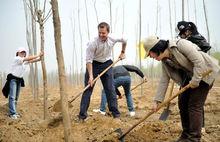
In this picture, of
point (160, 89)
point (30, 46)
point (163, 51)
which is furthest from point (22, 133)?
point (30, 46)

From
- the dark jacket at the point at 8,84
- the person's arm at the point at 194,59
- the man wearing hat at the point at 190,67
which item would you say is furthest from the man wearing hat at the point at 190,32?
the dark jacket at the point at 8,84

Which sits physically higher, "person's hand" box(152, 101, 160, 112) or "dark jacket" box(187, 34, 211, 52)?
"dark jacket" box(187, 34, 211, 52)

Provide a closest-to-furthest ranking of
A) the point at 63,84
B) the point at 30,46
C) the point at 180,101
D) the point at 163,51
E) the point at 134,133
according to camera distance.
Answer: the point at 63,84 < the point at 163,51 < the point at 180,101 < the point at 134,133 < the point at 30,46

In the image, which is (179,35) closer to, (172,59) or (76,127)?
(172,59)

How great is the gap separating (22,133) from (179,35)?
255cm

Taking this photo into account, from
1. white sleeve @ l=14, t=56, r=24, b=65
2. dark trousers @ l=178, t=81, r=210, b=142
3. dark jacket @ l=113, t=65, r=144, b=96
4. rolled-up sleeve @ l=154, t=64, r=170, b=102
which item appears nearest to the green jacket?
dark trousers @ l=178, t=81, r=210, b=142

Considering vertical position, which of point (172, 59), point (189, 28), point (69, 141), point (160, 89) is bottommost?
point (69, 141)

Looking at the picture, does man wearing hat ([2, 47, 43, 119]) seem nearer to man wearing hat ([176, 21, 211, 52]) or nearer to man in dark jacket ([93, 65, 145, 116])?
man in dark jacket ([93, 65, 145, 116])

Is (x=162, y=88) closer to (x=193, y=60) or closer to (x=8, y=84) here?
(x=193, y=60)

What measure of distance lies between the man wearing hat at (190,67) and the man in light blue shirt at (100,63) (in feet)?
5.35

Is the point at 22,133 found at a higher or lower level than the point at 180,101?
lower

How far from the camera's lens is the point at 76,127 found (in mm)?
4758

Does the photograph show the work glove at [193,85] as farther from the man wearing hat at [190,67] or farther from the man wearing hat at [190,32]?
the man wearing hat at [190,32]

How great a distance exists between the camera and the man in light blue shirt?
5367mm
